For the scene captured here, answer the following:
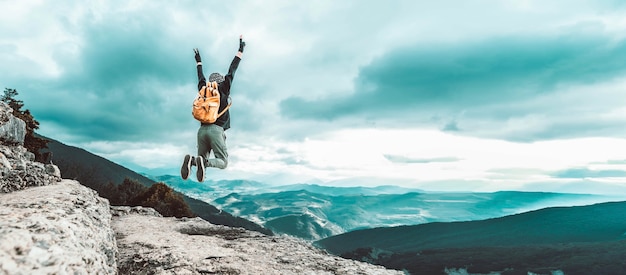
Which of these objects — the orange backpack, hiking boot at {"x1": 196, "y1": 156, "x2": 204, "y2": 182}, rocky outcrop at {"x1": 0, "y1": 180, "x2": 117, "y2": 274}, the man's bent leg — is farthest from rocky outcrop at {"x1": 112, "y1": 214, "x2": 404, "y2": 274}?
the orange backpack

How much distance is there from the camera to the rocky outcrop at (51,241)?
455cm

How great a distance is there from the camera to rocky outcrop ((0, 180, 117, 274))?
14.9 ft

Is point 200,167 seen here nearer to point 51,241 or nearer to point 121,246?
point 121,246

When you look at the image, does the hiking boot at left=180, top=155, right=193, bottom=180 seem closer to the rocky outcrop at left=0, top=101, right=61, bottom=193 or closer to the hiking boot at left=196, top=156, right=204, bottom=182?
the hiking boot at left=196, top=156, right=204, bottom=182

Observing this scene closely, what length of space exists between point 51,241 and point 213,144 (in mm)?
5155

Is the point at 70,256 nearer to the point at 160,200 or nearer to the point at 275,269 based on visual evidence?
the point at 275,269

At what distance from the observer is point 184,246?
34.0ft

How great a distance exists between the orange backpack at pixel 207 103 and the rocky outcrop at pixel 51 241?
3629 mm

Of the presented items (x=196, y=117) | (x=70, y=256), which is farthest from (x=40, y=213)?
(x=196, y=117)

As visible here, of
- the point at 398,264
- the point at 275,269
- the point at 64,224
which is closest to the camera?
the point at 64,224

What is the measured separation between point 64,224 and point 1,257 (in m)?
1.79

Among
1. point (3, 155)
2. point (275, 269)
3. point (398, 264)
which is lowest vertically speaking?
point (398, 264)

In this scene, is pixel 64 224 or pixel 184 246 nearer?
pixel 64 224

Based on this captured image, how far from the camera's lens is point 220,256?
954cm
